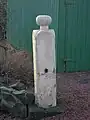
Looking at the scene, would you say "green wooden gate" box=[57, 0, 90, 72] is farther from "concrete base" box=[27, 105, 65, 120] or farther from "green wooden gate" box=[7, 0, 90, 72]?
"concrete base" box=[27, 105, 65, 120]

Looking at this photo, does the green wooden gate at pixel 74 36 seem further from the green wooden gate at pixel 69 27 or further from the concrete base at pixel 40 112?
the concrete base at pixel 40 112

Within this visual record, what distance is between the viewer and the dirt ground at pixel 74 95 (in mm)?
4684

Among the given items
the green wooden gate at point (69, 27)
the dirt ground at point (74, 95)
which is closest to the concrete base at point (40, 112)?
the dirt ground at point (74, 95)

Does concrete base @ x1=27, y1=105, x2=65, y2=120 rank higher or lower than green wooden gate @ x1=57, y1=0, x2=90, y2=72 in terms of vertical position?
lower

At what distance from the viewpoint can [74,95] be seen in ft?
18.1

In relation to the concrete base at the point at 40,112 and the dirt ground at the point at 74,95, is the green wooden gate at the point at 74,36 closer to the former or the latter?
the dirt ground at the point at 74,95

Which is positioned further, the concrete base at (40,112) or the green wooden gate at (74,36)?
the green wooden gate at (74,36)

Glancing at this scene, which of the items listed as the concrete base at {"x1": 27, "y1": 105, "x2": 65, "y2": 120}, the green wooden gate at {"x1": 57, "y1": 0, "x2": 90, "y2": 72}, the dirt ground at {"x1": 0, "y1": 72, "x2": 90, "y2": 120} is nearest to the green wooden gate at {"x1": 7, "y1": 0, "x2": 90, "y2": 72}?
the green wooden gate at {"x1": 57, "y1": 0, "x2": 90, "y2": 72}

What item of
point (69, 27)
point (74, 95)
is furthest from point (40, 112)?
point (69, 27)

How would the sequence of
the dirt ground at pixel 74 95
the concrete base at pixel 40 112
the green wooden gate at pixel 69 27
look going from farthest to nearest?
the green wooden gate at pixel 69 27 → the dirt ground at pixel 74 95 → the concrete base at pixel 40 112

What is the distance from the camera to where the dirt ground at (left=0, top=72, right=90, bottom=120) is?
4684 millimetres

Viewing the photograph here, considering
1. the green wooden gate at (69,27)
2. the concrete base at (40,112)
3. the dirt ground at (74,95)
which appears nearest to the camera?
the concrete base at (40,112)

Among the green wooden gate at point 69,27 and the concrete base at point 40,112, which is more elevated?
the green wooden gate at point 69,27

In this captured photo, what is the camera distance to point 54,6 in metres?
7.21
